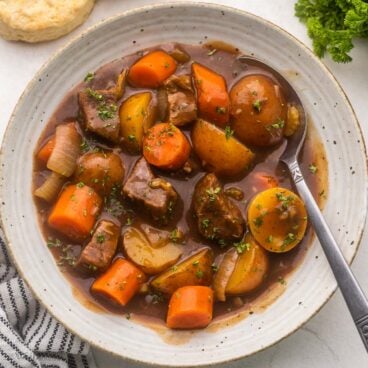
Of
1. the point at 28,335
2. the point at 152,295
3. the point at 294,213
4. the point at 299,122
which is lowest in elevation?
the point at 28,335

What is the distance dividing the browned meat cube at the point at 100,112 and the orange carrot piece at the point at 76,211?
1.05ft

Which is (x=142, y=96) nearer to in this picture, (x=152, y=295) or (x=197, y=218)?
(x=197, y=218)

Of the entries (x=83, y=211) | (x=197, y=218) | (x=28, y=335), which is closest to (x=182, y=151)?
(x=197, y=218)

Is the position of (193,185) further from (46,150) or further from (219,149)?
(46,150)

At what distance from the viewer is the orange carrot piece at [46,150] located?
379 centimetres

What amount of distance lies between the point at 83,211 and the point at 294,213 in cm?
115

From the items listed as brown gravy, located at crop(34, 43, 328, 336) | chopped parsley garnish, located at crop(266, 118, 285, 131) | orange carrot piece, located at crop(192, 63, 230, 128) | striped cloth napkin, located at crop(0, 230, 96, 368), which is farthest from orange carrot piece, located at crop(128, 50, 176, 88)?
striped cloth napkin, located at crop(0, 230, 96, 368)

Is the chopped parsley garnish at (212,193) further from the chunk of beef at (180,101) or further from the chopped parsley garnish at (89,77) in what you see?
the chopped parsley garnish at (89,77)

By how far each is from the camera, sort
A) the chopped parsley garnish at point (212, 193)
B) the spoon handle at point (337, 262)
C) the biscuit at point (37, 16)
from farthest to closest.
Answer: the biscuit at point (37, 16), the chopped parsley garnish at point (212, 193), the spoon handle at point (337, 262)

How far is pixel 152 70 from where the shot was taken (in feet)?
12.3

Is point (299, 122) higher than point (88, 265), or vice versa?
point (299, 122)

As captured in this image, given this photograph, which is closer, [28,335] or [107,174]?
[107,174]

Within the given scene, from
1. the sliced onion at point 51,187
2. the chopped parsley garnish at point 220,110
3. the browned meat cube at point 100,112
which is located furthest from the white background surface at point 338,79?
the chopped parsley garnish at point 220,110

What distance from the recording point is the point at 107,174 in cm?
372
